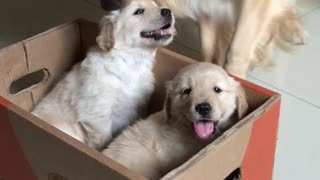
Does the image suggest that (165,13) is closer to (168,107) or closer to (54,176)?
(168,107)

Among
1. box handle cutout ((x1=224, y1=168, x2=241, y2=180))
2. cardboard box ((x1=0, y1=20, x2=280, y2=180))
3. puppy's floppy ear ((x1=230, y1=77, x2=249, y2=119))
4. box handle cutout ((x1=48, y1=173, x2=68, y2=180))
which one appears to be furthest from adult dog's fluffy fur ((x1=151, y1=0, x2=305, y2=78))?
box handle cutout ((x1=48, y1=173, x2=68, y2=180))

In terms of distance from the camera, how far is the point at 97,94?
1.23 meters

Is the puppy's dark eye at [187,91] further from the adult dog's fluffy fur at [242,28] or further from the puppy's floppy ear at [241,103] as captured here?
the adult dog's fluffy fur at [242,28]

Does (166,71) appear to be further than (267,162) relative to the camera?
Yes

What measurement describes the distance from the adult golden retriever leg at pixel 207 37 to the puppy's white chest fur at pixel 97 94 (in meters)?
0.32

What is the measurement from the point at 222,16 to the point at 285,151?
42cm

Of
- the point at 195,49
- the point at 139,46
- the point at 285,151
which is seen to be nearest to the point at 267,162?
the point at 285,151

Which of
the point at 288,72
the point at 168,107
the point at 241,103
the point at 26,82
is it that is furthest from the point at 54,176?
the point at 288,72

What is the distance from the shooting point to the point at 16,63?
131 cm

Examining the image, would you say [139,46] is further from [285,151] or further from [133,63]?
[285,151]

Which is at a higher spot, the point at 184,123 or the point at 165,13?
the point at 165,13

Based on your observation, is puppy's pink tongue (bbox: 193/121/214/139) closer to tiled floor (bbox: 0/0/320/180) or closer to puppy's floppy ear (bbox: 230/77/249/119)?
puppy's floppy ear (bbox: 230/77/249/119)

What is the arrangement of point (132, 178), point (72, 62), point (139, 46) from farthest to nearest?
point (72, 62)
point (139, 46)
point (132, 178)

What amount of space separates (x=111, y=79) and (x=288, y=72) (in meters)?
0.64
